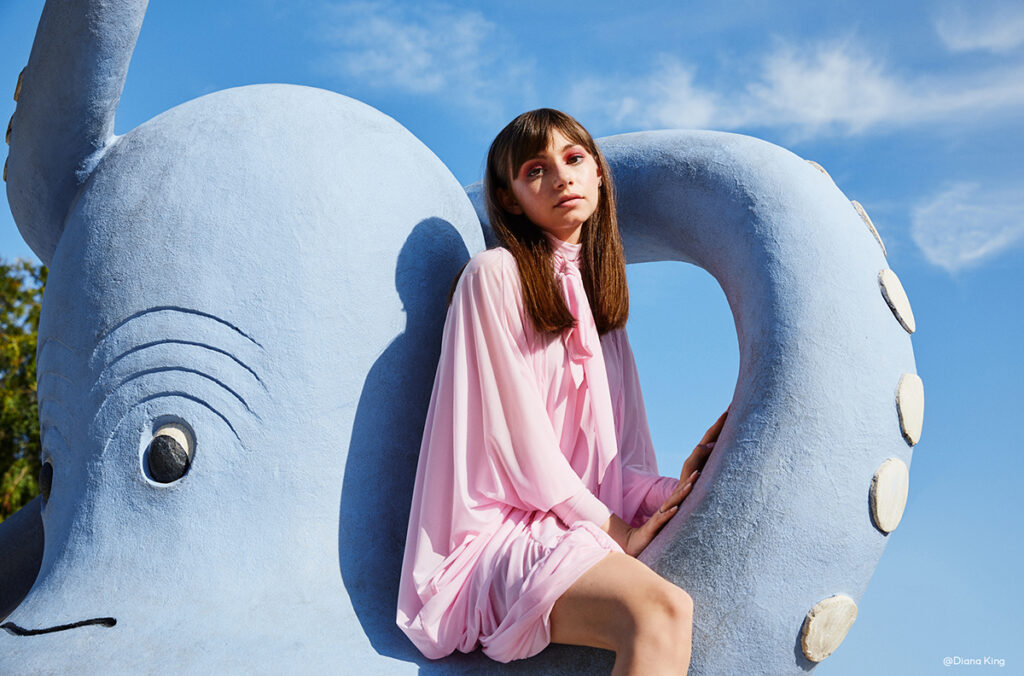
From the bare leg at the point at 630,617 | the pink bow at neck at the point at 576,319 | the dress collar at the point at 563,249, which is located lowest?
the bare leg at the point at 630,617

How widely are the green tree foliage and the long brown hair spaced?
9305 millimetres

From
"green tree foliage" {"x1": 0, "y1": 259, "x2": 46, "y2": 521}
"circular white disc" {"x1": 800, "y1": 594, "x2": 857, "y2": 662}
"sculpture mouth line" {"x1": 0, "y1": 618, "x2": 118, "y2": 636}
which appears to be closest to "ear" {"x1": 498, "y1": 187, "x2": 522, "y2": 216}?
"circular white disc" {"x1": 800, "y1": 594, "x2": 857, "y2": 662}

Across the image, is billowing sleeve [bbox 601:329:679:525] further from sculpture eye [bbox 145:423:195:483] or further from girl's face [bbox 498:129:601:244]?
sculpture eye [bbox 145:423:195:483]

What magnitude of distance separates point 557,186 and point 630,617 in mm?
1199

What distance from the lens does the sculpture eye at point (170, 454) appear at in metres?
2.56

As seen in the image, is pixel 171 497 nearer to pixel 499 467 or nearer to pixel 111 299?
pixel 111 299

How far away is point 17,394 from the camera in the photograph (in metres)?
11.1

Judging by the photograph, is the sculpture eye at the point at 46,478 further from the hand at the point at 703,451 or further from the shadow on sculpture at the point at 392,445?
the hand at the point at 703,451

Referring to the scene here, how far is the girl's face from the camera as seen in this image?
8.93 ft

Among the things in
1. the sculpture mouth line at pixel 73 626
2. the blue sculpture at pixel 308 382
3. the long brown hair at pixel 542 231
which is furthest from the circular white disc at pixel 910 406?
the sculpture mouth line at pixel 73 626

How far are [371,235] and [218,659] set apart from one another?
3.93ft

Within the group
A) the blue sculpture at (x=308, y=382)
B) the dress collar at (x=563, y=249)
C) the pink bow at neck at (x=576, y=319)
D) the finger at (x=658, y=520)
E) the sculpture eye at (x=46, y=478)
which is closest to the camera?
the blue sculpture at (x=308, y=382)

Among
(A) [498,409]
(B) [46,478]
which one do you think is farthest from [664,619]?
(B) [46,478]

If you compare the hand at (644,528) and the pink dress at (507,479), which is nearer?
the pink dress at (507,479)
